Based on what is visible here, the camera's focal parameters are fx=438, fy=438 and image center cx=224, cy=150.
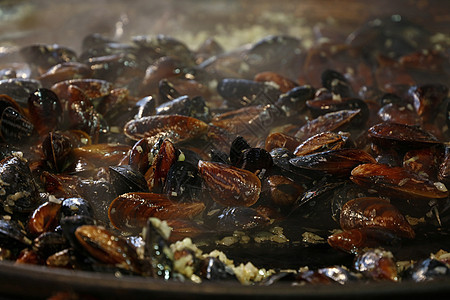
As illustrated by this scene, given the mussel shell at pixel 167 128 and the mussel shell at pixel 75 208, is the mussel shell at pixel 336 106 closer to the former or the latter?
the mussel shell at pixel 167 128

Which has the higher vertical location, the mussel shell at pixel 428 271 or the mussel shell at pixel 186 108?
the mussel shell at pixel 186 108

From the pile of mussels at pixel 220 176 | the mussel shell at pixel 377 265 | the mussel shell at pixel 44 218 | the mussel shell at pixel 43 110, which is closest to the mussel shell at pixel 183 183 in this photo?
the pile of mussels at pixel 220 176

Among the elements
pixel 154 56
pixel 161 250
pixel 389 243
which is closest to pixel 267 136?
pixel 389 243

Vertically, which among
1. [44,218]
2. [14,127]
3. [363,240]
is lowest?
[363,240]

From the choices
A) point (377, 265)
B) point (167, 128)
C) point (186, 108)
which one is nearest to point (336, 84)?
point (186, 108)

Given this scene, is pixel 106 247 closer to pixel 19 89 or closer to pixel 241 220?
pixel 241 220

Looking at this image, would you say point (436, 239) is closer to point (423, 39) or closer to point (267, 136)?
point (267, 136)
